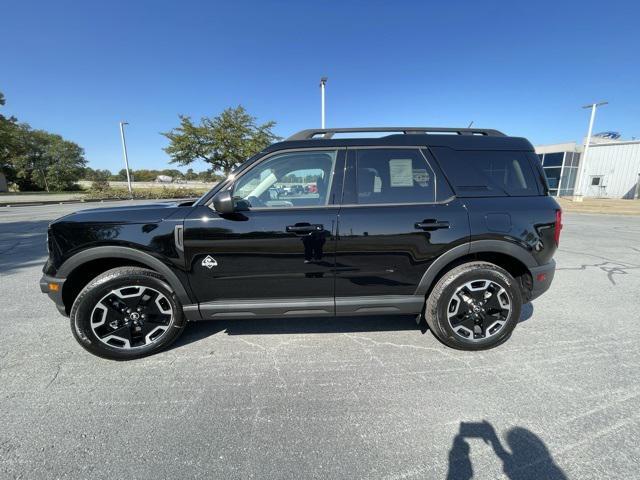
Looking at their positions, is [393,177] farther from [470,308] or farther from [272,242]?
[470,308]

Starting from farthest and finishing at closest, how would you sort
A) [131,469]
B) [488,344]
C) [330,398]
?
[488,344], [330,398], [131,469]

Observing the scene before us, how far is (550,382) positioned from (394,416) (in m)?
1.36

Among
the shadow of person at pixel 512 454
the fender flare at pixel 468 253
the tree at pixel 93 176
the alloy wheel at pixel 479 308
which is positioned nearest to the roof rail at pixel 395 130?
the fender flare at pixel 468 253

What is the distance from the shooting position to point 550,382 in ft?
7.65

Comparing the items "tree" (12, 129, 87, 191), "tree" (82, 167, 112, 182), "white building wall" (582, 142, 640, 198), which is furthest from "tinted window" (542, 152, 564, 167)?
"tree" (12, 129, 87, 191)

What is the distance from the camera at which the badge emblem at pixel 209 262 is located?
2.56 meters

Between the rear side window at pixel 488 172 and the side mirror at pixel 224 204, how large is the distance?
6.29 ft

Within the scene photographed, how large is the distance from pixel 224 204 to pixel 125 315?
142 centimetres

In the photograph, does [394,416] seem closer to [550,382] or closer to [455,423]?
[455,423]

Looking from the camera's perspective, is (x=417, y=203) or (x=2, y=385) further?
(x=417, y=203)

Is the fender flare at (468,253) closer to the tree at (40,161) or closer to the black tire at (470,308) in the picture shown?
the black tire at (470,308)

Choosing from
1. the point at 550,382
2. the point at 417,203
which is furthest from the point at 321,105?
the point at 550,382

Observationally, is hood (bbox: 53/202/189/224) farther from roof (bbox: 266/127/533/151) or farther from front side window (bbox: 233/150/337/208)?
roof (bbox: 266/127/533/151)

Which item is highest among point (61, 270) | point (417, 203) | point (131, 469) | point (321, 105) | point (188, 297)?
point (321, 105)
